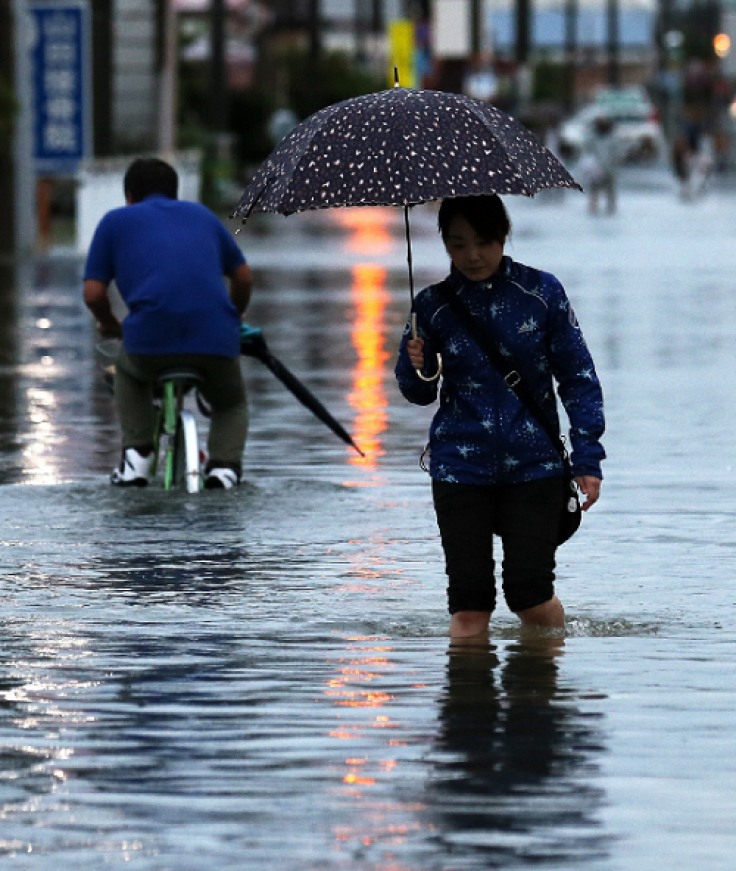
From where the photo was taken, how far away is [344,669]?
7.39 m

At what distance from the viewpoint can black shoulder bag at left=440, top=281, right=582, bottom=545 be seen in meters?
7.14

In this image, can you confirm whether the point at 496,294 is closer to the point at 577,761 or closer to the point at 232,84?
the point at 577,761

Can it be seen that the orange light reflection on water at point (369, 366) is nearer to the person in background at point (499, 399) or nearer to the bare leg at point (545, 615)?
the bare leg at point (545, 615)

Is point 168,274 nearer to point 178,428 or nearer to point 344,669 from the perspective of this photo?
point 178,428

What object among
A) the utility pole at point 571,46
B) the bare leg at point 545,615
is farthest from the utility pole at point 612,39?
the bare leg at point 545,615

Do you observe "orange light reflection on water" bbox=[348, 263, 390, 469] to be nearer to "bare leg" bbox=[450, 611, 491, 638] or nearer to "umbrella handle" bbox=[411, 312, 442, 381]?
"bare leg" bbox=[450, 611, 491, 638]

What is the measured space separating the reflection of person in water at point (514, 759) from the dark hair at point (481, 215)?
1.20m

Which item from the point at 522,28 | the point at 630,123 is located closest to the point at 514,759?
the point at 630,123

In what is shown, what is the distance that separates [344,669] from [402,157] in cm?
142

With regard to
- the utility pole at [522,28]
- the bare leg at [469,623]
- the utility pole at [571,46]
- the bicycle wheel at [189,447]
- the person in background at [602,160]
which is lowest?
the utility pole at [571,46]

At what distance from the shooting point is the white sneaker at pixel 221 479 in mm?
11445

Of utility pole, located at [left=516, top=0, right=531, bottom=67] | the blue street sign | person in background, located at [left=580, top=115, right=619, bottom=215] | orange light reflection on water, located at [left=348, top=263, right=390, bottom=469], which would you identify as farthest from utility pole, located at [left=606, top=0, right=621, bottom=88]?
orange light reflection on water, located at [left=348, top=263, right=390, bottom=469]

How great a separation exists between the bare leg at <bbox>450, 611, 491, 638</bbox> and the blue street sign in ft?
83.2

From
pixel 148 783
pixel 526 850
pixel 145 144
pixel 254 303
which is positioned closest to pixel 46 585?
pixel 148 783
